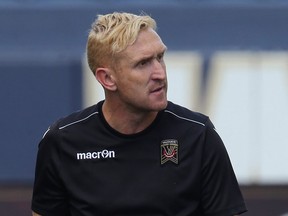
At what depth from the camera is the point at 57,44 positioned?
203 inches

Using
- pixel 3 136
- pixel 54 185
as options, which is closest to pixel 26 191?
pixel 3 136

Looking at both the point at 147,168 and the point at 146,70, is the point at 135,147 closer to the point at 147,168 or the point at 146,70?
the point at 147,168

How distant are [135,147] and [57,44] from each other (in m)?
2.40

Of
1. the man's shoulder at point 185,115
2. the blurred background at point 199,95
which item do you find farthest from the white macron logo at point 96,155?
the blurred background at point 199,95

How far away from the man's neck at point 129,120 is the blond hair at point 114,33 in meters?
0.16

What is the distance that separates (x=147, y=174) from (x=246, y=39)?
8.09ft

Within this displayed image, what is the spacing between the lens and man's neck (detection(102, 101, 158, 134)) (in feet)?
9.36

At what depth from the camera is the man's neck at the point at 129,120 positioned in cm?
285

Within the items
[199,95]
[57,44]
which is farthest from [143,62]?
[57,44]

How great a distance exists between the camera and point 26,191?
5004 millimetres

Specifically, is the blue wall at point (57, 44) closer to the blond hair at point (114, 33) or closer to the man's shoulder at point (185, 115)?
the man's shoulder at point (185, 115)

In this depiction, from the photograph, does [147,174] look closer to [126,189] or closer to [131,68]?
[126,189]

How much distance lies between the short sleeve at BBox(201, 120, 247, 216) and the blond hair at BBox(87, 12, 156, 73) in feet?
1.17

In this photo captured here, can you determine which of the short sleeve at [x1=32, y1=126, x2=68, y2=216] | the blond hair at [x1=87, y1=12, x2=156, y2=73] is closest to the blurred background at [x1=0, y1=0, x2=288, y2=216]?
the short sleeve at [x1=32, y1=126, x2=68, y2=216]
